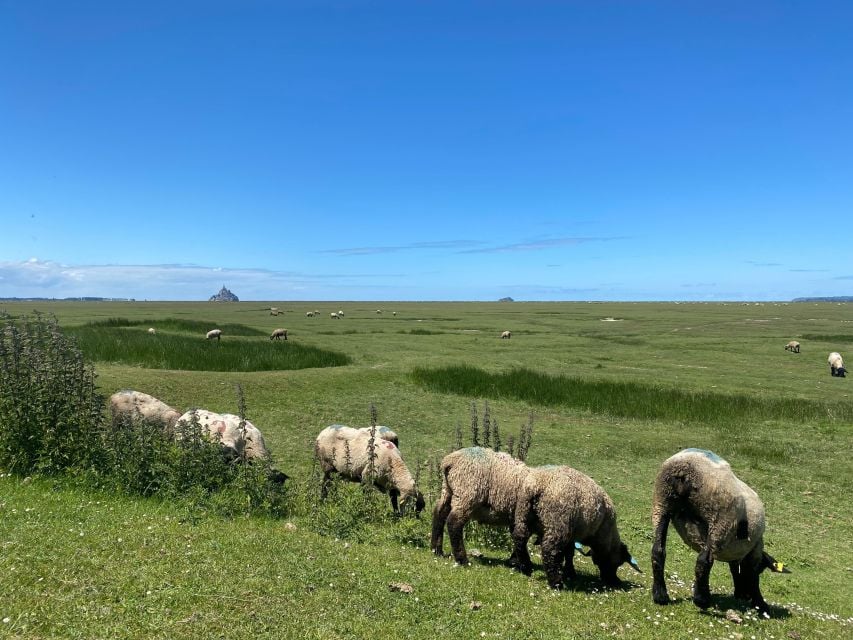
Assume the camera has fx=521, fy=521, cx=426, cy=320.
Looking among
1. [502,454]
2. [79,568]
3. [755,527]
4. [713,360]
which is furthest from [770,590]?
[713,360]

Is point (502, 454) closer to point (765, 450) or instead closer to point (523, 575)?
point (523, 575)

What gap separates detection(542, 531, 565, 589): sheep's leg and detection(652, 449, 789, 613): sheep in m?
1.30

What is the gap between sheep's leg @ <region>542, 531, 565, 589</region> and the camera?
775 centimetres

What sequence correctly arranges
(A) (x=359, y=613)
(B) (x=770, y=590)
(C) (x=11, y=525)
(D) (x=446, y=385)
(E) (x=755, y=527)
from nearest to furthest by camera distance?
(A) (x=359, y=613) → (E) (x=755, y=527) → (C) (x=11, y=525) → (B) (x=770, y=590) → (D) (x=446, y=385)

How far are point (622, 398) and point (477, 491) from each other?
753 inches

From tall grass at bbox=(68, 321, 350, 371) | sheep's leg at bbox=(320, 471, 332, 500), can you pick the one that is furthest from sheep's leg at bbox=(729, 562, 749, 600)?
tall grass at bbox=(68, 321, 350, 371)

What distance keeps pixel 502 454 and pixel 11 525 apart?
786 centimetres

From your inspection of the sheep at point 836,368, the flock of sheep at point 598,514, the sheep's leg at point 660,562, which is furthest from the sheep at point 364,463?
the sheep at point 836,368

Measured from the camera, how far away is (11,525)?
808 centimetres

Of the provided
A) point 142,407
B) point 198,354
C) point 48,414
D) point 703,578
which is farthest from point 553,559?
point 198,354

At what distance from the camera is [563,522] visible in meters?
7.84

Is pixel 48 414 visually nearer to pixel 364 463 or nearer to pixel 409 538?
pixel 364 463

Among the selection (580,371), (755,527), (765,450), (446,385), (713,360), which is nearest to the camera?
(755,527)

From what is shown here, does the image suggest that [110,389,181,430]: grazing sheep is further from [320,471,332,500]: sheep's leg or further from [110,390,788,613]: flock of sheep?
[110,390,788,613]: flock of sheep
